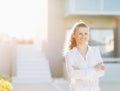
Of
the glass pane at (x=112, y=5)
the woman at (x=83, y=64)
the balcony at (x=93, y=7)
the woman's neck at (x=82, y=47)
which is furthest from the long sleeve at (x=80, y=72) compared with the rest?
the glass pane at (x=112, y=5)

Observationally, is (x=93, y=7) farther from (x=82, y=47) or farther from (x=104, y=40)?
(x=82, y=47)

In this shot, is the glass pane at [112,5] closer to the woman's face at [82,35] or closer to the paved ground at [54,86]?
the paved ground at [54,86]

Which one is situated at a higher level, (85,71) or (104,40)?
(85,71)

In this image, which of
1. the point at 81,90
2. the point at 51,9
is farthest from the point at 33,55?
the point at 81,90

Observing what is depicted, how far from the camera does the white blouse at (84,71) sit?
434 cm

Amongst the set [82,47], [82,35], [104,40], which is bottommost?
[104,40]

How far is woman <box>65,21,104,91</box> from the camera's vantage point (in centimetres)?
435

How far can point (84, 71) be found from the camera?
14.2ft

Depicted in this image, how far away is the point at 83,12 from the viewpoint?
60.5 ft

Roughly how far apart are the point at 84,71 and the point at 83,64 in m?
0.10

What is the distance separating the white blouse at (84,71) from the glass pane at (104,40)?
16.1m

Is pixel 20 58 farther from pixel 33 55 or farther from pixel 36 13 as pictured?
pixel 36 13

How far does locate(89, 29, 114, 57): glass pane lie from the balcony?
6.96ft

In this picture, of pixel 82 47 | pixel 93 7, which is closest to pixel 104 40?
pixel 93 7
